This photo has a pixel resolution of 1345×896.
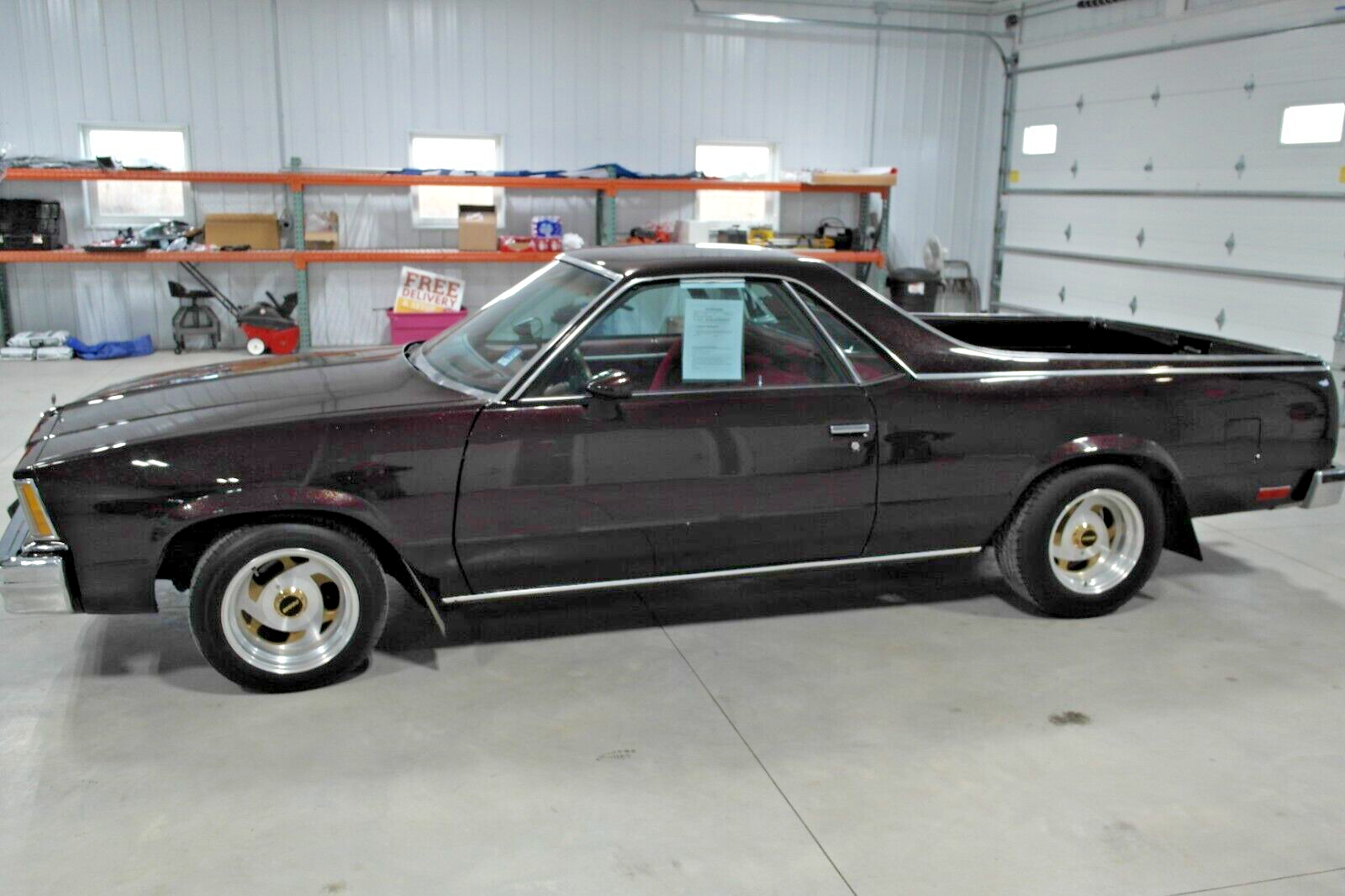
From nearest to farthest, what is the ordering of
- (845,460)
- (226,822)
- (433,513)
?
(226,822) → (433,513) → (845,460)

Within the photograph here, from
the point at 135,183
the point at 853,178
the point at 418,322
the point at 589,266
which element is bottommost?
the point at 418,322

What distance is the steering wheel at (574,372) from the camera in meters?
3.80

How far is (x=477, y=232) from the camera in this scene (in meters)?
10.8

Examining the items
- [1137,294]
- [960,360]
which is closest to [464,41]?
[1137,294]

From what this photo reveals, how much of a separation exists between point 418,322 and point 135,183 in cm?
314

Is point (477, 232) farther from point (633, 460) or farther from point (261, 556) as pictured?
A: point (261, 556)

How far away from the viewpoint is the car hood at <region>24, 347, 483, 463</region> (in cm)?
357

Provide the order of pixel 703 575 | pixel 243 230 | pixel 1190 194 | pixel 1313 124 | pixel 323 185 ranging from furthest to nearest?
1. pixel 323 185
2. pixel 243 230
3. pixel 1190 194
4. pixel 1313 124
5. pixel 703 575

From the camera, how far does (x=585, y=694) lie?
373cm

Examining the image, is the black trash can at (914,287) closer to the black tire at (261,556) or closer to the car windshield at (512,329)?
the car windshield at (512,329)

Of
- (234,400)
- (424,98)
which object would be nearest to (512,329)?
(234,400)

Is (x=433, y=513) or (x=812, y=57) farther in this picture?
(x=812, y=57)

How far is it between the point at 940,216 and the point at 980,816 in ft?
37.1

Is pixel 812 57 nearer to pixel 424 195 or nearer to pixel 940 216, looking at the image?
pixel 940 216
